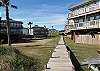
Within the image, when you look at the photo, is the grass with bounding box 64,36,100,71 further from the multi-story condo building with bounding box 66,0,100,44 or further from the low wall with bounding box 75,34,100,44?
the multi-story condo building with bounding box 66,0,100,44

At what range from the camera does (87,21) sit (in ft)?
175

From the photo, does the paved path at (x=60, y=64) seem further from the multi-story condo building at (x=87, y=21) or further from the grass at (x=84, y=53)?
the multi-story condo building at (x=87, y=21)

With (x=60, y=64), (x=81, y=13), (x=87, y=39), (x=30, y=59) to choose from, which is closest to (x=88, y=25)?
(x=87, y=39)

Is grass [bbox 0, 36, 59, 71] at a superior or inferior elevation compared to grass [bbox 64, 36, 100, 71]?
superior

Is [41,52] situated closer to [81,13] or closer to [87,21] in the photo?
[87,21]

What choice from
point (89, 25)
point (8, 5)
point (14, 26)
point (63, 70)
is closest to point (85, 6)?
point (89, 25)

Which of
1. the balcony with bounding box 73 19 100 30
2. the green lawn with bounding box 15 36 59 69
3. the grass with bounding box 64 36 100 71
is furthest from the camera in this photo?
the balcony with bounding box 73 19 100 30

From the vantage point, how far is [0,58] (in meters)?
17.8

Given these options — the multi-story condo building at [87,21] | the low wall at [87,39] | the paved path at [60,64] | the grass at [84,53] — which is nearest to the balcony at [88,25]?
the multi-story condo building at [87,21]

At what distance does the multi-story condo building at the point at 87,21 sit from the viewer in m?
49.7

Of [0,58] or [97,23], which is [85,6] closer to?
[97,23]

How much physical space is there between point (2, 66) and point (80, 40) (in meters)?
41.8

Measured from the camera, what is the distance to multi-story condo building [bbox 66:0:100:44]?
49.7 meters

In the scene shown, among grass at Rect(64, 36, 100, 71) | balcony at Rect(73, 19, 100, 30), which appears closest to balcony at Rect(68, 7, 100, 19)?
balcony at Rect(73, 19, 100, 30)
